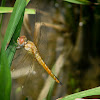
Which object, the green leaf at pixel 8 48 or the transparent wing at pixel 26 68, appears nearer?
the green leaf at pixel 8 48

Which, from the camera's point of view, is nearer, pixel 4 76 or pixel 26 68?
pixel 4 76

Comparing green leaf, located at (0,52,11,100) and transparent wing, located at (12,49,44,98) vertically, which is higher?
green leaf, located at (0,52,11,100)

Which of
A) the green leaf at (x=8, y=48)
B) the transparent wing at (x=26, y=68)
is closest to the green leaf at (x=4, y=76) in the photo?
the green leaf at (x=8, y=48)

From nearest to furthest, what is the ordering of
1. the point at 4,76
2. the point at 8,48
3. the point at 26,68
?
the point at 4,76 < the point at 8,48 < the point at 26,68

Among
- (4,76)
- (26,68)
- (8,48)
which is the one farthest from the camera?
(26,68)

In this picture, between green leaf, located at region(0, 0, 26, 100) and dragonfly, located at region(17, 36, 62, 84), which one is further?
dragonfly, located at region(17, 36, 62, 84)

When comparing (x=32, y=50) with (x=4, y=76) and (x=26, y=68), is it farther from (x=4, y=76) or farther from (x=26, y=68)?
(x=4, y=76)

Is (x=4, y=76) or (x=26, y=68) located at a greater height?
(x=4, y=76)

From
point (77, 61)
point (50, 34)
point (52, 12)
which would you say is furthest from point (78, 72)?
point (52, 12)

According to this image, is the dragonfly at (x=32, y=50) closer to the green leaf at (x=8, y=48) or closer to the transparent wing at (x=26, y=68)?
the transparent wing at (x=26, y=68)

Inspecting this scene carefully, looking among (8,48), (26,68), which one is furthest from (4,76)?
(26,68)

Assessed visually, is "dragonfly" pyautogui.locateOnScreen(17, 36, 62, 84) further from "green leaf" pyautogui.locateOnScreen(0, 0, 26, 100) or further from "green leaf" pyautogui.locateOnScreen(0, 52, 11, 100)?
"green leaf" pyautogui.locateOnScreen(0, 52, 11, 100)

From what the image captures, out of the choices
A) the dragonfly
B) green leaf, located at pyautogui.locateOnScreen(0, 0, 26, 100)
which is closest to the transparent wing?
the dragonfly

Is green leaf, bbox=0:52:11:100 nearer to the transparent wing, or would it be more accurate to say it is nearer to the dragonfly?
the transparent wing
